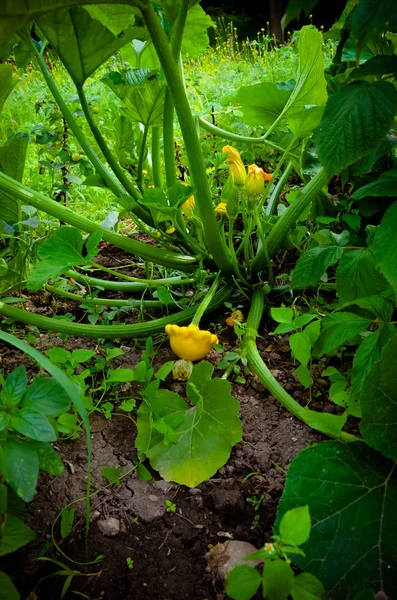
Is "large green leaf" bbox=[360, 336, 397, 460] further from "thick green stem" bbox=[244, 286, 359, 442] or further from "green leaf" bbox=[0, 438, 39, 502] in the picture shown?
"green leaf" bbox=[0, 438, 39, 502]

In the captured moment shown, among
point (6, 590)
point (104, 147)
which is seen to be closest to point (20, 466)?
point (6, 590)

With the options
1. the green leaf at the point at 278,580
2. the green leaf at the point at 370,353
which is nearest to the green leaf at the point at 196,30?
the green leaf at the point at 370,353

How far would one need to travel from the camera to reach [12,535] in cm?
78

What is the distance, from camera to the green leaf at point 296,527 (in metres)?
0.70

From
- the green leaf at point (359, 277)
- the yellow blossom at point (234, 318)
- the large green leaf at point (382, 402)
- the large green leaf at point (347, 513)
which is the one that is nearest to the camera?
the large green leaf at point (347, 513)

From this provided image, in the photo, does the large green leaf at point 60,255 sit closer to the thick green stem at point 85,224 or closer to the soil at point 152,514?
the thick green stem at point 85,224

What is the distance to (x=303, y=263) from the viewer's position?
1.28 metres

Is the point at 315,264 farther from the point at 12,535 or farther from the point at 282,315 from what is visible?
the point at 12,535

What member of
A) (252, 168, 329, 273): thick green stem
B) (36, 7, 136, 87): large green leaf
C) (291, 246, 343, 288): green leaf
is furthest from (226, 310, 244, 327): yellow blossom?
(36, 7, 136, 87): large green leaf

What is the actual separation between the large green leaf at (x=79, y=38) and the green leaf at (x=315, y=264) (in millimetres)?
764

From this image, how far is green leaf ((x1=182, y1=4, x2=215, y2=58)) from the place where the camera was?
1.63 m

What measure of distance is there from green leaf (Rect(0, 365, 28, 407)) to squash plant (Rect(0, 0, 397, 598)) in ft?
1.38

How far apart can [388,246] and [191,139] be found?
551 millimetres

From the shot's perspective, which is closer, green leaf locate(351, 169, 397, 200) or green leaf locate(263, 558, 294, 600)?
green leaf locate(263, 558, 294, 600)
